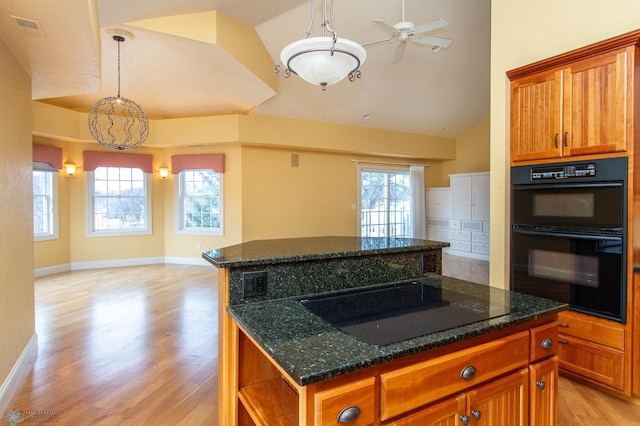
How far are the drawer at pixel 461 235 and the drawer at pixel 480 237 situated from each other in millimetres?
129

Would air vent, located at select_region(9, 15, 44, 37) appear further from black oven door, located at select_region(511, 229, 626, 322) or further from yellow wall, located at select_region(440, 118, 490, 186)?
yellow wall, located at select_region(440, 118, 490, 186)

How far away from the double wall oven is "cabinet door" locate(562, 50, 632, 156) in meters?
0.12

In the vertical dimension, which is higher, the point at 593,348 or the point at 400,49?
the point at 400,49

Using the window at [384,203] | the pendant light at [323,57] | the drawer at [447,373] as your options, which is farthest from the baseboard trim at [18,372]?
the window at [384,203]

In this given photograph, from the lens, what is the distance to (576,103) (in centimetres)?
226

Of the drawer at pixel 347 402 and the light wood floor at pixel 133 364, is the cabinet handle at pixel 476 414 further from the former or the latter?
the light wood floor at pixel 133 364

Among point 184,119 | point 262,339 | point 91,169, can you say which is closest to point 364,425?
point 262,339

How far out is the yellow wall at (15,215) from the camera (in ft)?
7.40

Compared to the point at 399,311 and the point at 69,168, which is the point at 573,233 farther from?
the point at 69,168

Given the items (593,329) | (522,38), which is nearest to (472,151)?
(522,38)

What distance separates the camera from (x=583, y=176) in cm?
222

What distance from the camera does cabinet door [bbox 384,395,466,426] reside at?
106cm

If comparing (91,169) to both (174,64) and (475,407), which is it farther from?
(475,407)

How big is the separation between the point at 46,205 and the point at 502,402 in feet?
23.7
